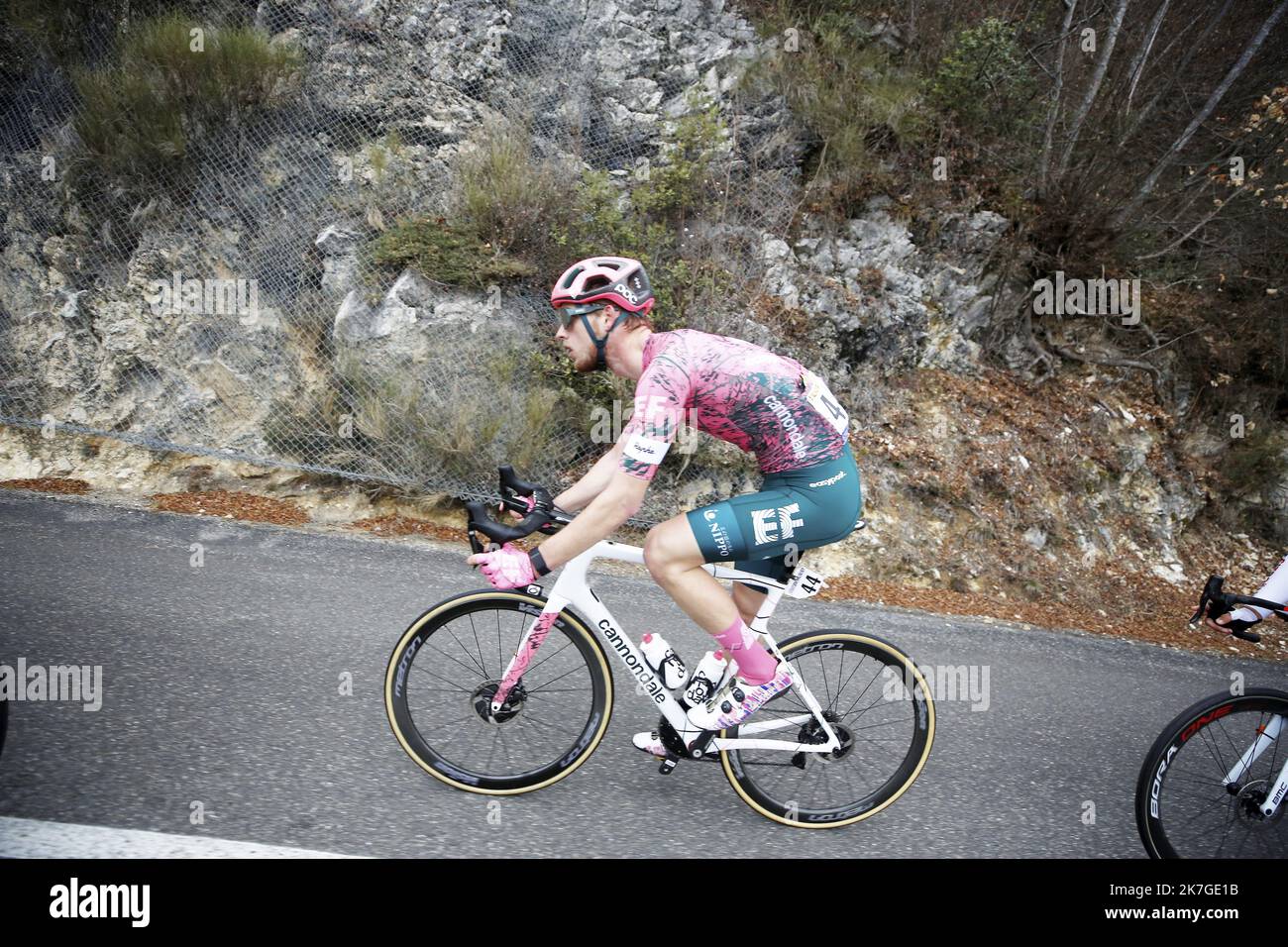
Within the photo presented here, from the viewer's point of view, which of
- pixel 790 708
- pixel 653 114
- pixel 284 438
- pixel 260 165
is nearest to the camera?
pixel 790 708

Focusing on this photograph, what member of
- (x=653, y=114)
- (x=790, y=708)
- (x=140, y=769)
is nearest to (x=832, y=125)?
(x=653, y=114)

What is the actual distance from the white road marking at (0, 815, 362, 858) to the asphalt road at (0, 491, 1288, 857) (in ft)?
0.13

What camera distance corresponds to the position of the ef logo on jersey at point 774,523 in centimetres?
287

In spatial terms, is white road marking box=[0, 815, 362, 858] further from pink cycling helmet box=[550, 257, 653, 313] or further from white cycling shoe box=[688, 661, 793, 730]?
pink cycling helmet box=[550, 257, 653, 313]

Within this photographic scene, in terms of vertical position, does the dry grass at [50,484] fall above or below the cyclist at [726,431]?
below

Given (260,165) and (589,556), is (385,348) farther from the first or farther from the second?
(589,556)

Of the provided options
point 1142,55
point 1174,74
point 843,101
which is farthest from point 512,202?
point 1174,74

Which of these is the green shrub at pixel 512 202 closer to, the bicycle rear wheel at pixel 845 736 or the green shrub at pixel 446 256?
the green shrub at pixel 446 256

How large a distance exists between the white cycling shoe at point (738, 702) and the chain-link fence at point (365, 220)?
4.48 meters

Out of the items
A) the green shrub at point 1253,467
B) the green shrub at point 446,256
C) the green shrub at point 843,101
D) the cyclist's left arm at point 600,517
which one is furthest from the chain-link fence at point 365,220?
the green shrub at point 1253,467

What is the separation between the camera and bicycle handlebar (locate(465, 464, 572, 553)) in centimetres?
263

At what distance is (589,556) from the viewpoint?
3.03 metres

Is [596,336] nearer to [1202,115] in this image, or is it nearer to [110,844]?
[110,844]

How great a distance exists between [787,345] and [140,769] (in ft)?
22.2
